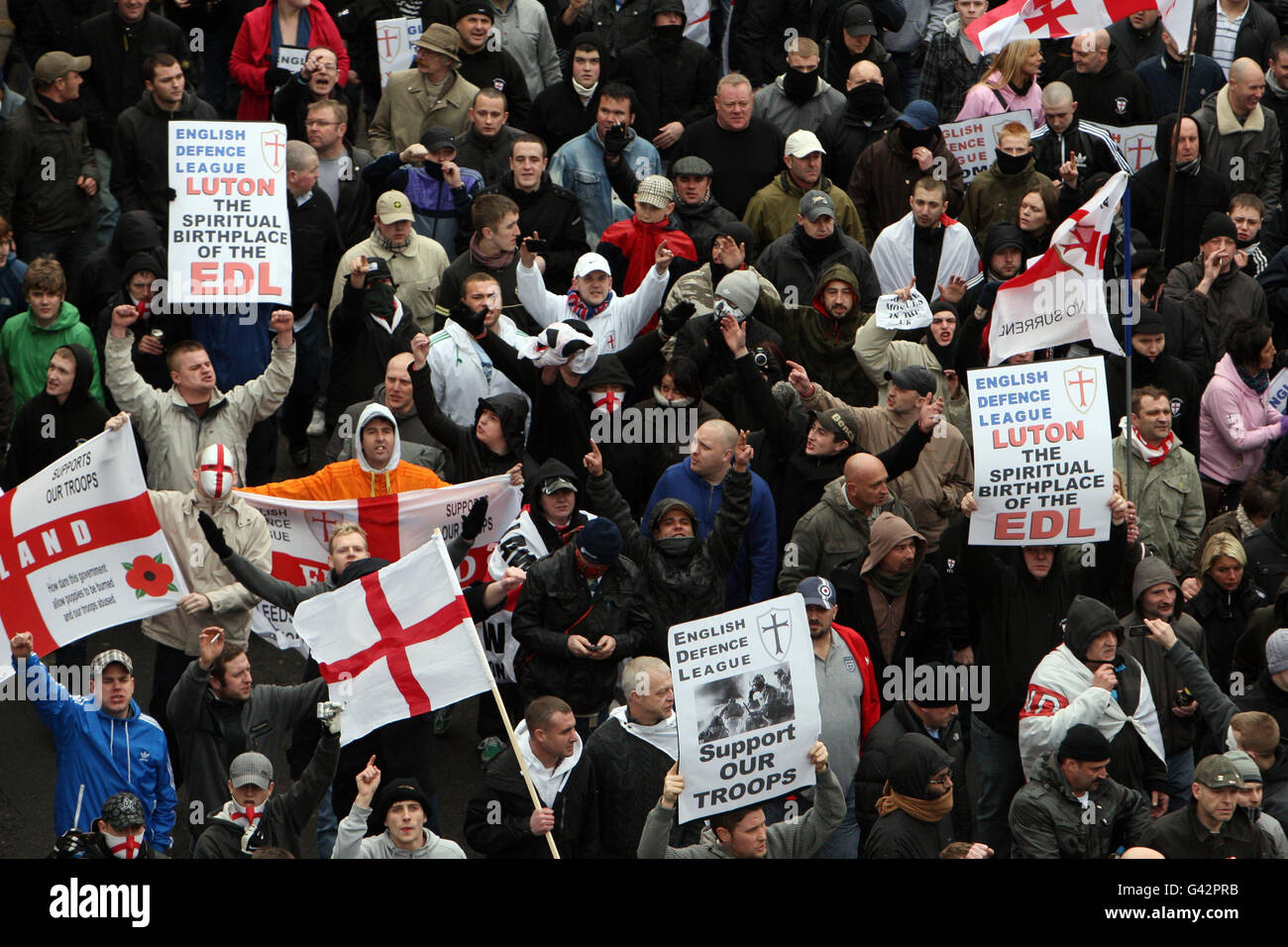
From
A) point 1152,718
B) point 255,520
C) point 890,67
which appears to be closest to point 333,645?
point 255,520

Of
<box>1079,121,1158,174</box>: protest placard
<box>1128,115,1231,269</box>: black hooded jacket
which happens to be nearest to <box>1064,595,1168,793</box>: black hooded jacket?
<box>1128,115,1231,269</box>: black hooded jacket

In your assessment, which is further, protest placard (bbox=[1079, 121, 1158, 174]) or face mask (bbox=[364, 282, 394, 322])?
protest placard (bbox=[1079, 121, 1158, 174])

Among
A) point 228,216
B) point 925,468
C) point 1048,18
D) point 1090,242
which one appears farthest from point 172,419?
point 1048,18

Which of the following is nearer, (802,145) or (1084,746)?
(1084,746)

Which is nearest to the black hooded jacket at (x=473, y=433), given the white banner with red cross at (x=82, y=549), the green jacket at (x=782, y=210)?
the white banner with red cross at (x=82, y=549)

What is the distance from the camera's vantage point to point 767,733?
938 cm

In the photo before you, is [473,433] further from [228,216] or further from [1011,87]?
[1011,87]

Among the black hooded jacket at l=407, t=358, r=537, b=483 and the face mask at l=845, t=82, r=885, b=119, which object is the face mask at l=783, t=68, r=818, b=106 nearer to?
the face mask at l=845, t=82, r=885, b=119

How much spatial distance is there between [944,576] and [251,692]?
3.48 m

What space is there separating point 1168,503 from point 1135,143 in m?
4.41

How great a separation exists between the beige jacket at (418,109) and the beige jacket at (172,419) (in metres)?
3.19

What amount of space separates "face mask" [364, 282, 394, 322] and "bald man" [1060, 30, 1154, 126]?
560 cm

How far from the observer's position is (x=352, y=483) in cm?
1159

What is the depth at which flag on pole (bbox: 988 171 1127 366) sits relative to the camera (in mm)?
11781
